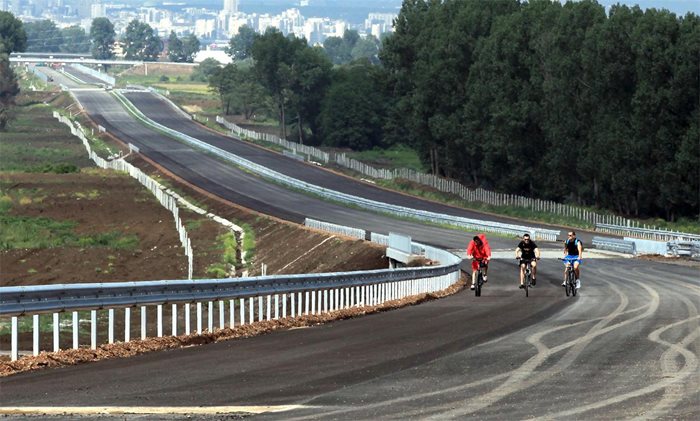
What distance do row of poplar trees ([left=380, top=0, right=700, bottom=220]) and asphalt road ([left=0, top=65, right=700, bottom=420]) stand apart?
51516 mm

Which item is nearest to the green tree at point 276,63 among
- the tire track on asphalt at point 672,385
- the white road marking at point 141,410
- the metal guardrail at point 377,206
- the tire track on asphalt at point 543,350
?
the metal guardrail at point 377,206

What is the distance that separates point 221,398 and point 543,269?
36280mm

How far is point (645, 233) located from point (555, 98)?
60.1 ft

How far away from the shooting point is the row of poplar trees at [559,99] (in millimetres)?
81250

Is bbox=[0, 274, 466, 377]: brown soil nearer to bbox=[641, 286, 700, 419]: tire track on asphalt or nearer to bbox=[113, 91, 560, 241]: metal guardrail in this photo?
bbox=[641, 286, 700, 419]: tire track on asphalt

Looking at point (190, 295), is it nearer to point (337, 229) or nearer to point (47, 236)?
point (337, 229)

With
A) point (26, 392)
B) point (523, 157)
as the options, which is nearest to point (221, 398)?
point (26, 392)

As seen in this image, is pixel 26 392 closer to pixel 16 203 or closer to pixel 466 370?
pixel 466 370

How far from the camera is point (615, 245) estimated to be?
6538 centimetres

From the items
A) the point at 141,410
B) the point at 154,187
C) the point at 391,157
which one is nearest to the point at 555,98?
the point at 154,187

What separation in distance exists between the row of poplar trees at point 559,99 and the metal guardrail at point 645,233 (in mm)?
3852

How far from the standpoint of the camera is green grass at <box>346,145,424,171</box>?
431 ft

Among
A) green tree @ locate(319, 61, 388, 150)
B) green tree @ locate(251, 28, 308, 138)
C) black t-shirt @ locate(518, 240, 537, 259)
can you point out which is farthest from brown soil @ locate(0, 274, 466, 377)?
green tree @ locate(251, 28, 308, 138)

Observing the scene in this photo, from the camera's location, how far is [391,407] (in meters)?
14.9
